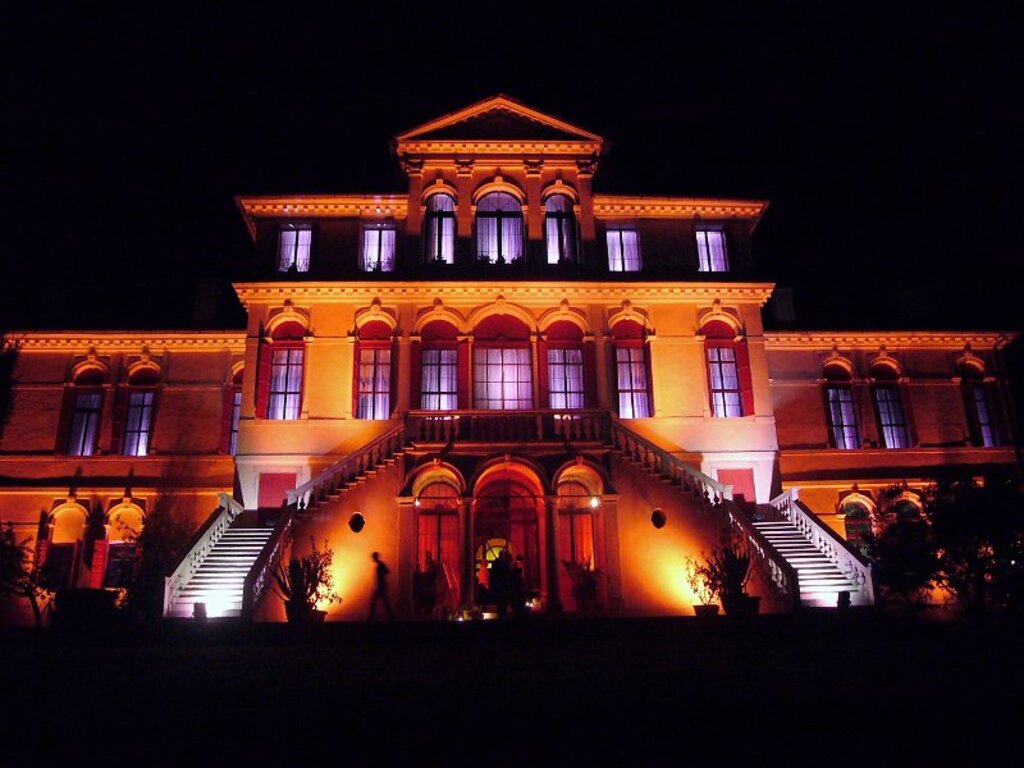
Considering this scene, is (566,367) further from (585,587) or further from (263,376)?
(263,376)

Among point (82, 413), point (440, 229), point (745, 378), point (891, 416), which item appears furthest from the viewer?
point (891, 416)

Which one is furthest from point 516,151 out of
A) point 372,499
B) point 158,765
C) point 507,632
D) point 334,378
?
point 158,765

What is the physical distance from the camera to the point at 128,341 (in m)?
29.7

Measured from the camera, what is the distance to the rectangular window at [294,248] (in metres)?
28.4

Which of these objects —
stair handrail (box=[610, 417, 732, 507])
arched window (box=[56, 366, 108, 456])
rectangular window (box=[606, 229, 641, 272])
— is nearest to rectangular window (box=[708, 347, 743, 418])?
stair handrail (box=[610, 417, 732, 507])

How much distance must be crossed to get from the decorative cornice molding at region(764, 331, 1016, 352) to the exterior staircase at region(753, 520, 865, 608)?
8.77 metres

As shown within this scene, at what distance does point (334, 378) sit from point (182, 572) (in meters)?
8.73

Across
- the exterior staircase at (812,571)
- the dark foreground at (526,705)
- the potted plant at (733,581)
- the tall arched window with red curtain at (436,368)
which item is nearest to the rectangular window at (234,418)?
the tall arched window with red curtain at (436,368)

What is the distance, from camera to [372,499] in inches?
918

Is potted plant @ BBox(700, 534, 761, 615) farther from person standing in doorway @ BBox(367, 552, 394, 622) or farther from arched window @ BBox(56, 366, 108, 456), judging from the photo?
arched window @ BBox(56, 366, 108, 456)

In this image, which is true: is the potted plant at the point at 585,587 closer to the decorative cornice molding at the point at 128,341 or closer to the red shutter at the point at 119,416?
the decorative cornice molding at the point at 128,341

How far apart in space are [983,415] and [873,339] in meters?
5.14

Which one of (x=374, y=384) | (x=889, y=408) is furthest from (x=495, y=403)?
(x=889, y=408)

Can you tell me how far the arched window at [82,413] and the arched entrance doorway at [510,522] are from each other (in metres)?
15.4
